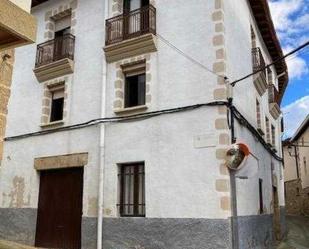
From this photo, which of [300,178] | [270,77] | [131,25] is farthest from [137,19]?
[300,178]

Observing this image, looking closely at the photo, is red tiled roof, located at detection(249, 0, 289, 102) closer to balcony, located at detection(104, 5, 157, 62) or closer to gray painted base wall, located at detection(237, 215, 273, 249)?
balcony, located at detection(104, 5, 157, 62)

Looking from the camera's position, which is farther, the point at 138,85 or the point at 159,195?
the point at 138,85

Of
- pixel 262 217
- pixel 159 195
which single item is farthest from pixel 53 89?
pixel 262 217

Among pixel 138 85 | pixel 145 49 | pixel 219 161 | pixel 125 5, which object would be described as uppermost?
pixel 125 5

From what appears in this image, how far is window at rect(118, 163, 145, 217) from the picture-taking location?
9.96 meters

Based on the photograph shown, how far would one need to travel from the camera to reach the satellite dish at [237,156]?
832 cm

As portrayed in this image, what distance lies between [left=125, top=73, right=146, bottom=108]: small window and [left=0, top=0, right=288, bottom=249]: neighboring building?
0.11 feet

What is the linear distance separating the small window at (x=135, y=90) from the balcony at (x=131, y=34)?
2.19ft

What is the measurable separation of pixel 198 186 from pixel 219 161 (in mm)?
752

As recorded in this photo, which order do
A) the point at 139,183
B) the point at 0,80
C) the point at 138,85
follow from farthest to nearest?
the point at 138,85 < the point at 139,183 < the point at 0,80

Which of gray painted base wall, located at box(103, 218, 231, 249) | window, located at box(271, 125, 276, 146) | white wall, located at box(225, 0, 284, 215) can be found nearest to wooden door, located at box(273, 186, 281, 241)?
white wall, located at box(225, 0, 284, 215)

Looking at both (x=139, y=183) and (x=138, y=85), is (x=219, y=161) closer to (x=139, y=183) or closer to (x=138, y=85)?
(x=139, y=183)

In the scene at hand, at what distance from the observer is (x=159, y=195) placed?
9445 millimetres

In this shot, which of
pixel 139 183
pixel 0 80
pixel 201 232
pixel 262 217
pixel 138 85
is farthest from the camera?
pixel 262 217
